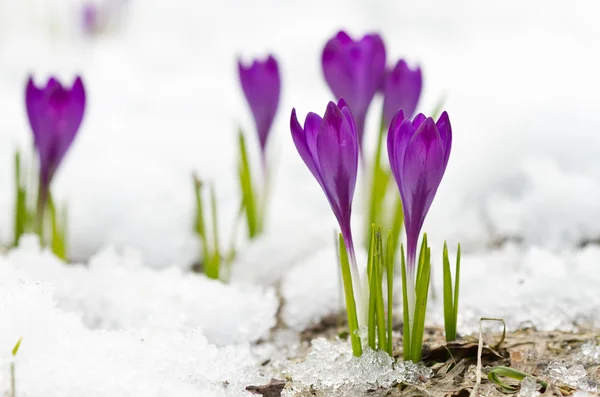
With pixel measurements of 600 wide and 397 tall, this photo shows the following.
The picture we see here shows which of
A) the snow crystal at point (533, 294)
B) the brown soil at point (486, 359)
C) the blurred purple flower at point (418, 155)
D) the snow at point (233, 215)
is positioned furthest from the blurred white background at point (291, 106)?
the blurred purple flower at point (418, 155)

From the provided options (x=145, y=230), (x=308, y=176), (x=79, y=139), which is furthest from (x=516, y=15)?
(x=145, y=230)

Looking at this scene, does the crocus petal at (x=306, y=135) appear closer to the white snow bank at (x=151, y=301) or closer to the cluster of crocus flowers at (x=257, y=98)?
the white snow bank at (x=151, y=301)

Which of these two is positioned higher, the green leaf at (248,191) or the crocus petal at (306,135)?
the crocus petal at (306,135)

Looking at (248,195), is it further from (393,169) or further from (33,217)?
(393,169)

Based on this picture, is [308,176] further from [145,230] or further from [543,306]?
[543,306]

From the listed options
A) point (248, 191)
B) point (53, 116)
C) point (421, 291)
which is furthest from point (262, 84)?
point (421, 291)

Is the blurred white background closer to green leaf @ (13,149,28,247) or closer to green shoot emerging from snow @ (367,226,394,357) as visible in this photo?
green leaf @ (13,149,28,247)
